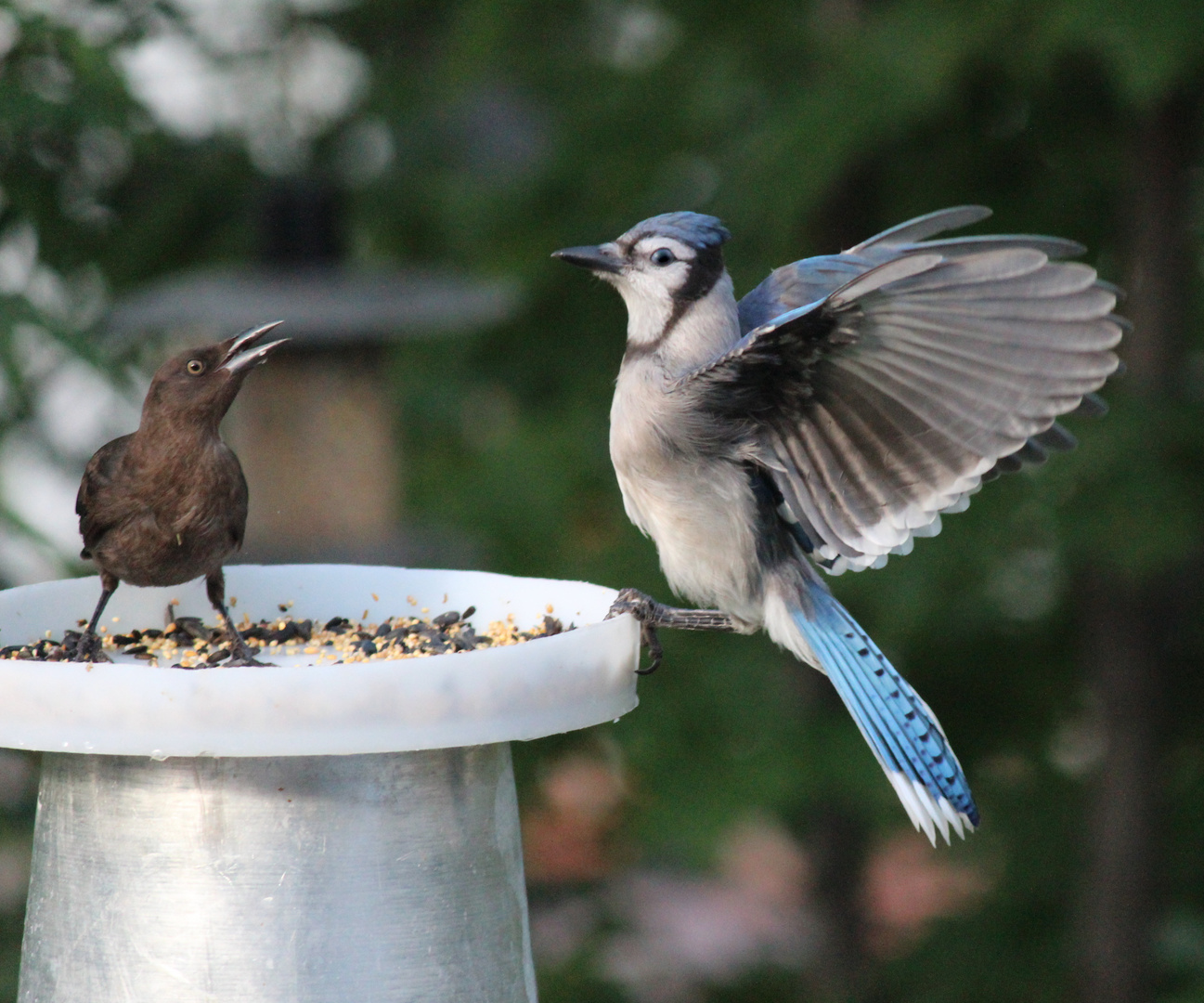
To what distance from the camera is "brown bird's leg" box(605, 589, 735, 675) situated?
2.11 m

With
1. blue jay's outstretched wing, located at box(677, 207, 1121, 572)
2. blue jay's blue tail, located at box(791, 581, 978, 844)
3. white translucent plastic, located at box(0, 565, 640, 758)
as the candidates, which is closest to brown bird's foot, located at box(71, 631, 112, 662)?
white translucent plastic, located at box(0, 565, 640, 758)

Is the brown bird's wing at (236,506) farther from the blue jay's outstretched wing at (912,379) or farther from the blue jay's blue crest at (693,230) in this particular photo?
the blue jay's blue crest at (693,230)

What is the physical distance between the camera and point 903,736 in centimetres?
204

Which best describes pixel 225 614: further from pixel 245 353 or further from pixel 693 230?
pixel 693 230

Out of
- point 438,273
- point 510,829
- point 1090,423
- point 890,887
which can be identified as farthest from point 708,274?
point 890,887

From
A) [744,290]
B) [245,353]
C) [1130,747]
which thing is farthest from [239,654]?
[1130,747]

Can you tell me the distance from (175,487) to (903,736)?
978mm

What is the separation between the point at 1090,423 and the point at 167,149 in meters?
2.07

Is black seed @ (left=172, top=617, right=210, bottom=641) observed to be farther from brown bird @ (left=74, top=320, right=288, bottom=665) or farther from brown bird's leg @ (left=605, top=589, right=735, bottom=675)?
brown bird's leg @ (left=605, top=589, right=735, bottom=675)

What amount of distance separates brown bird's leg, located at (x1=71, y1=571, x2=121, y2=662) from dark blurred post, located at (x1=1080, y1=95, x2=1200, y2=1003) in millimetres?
2618

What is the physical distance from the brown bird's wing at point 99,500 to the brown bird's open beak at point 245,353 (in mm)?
166

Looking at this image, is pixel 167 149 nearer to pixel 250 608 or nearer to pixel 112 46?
pixel 112 46

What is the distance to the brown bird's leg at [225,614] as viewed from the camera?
6.03ft

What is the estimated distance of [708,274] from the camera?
2318 mm
